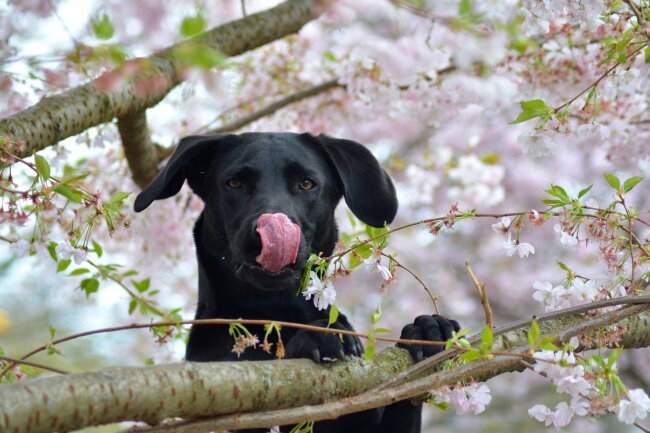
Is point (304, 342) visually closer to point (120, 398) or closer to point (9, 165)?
point (120, 398)

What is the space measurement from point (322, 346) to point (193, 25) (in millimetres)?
1101

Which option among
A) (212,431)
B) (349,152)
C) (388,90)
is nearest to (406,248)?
(388,90)

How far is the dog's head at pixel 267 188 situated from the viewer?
301 centimetres

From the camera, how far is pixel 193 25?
4.81 ft

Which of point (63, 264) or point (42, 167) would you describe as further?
point (63, 264)

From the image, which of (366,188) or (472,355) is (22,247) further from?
(472,355)

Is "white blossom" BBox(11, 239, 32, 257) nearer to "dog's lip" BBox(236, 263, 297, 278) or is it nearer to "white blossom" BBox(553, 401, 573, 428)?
"dog's lip" BBox(236, 263, 297, 278)

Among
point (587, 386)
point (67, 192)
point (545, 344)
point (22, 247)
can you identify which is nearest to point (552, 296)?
point (587, 386)

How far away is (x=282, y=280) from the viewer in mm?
2857

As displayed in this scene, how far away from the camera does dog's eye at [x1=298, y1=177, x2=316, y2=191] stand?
3.31 meters

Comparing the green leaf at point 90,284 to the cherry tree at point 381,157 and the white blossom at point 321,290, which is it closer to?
the cherry tree at point 381,157

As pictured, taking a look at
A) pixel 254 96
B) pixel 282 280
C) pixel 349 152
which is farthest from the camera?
pixel 254 96

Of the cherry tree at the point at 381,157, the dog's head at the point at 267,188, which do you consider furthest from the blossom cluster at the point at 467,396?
the dog's head at the point at 267,188

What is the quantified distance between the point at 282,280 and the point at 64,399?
1.25 metres
